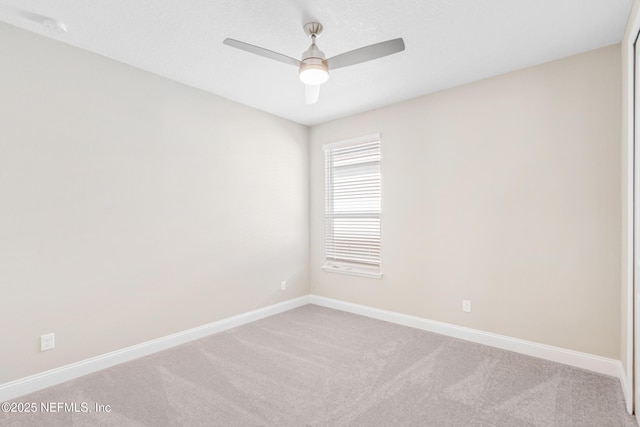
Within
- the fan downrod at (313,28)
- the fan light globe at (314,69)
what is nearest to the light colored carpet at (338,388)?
the fan light globe at (314,69)

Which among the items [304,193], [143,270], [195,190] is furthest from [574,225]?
[143,270]

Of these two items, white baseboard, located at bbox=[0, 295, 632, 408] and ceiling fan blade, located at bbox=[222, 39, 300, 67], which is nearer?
ceiling fan blade, located at bbox=[222, 39, 300, 67]

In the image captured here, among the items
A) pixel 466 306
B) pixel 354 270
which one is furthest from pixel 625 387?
pixel 354 270

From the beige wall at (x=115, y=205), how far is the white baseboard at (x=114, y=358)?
0.06 m

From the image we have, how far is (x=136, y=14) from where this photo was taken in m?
2.15

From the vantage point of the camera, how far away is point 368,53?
81.7 inches

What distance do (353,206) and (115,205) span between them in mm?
2695

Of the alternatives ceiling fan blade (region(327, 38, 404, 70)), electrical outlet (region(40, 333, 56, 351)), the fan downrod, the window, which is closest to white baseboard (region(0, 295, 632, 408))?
electrical outlet (region(40, 333, 56, 351))

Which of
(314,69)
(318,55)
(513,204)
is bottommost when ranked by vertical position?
(513,204)

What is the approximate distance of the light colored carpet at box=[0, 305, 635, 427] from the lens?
6.68ft

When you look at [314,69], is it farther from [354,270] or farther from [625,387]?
[625,387]

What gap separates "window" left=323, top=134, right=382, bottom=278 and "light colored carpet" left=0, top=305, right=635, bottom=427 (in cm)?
120

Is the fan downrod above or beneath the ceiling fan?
above

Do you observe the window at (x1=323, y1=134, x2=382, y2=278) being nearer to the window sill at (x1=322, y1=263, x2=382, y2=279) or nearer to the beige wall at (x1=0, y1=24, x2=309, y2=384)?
the window sill at (x1=322, y1=263, x2=382, y2=279)
